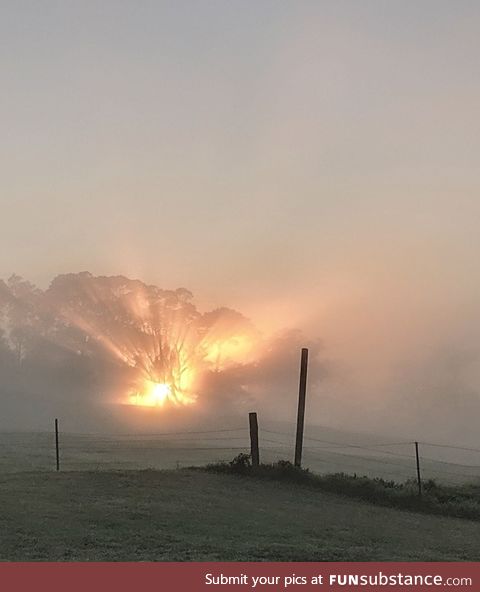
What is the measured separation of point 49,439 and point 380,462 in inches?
1408

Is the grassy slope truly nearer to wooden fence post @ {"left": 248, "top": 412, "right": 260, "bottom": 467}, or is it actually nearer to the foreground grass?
the foreground grass

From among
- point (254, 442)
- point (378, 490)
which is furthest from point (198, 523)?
point (254, 442)

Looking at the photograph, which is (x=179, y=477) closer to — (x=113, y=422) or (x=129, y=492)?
(x=129, y=492)

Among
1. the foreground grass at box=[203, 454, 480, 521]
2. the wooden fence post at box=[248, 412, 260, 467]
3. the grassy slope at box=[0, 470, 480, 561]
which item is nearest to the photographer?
the grassy slope at box=[0, 470, 480, 561]

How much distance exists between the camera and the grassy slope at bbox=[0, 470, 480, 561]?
509 inches

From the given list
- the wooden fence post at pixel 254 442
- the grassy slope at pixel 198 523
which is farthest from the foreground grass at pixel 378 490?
the grassy slope at pixel 198 523

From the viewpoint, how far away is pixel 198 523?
1648 cm

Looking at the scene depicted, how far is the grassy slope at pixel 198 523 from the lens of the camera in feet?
42.4

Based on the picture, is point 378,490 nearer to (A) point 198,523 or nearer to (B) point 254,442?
(B) point 254,442

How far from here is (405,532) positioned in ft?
61.3

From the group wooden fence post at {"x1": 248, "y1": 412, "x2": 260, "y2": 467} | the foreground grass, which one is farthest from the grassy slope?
wooden fence post at {"x1": 248, "y1": 412, "x2": 260, "y2": 467}

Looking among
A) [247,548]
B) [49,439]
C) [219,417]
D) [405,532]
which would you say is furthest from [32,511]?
[219,417]

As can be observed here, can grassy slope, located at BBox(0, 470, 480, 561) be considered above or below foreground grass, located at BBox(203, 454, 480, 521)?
above

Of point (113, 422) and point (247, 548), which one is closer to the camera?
point (247, 548)
